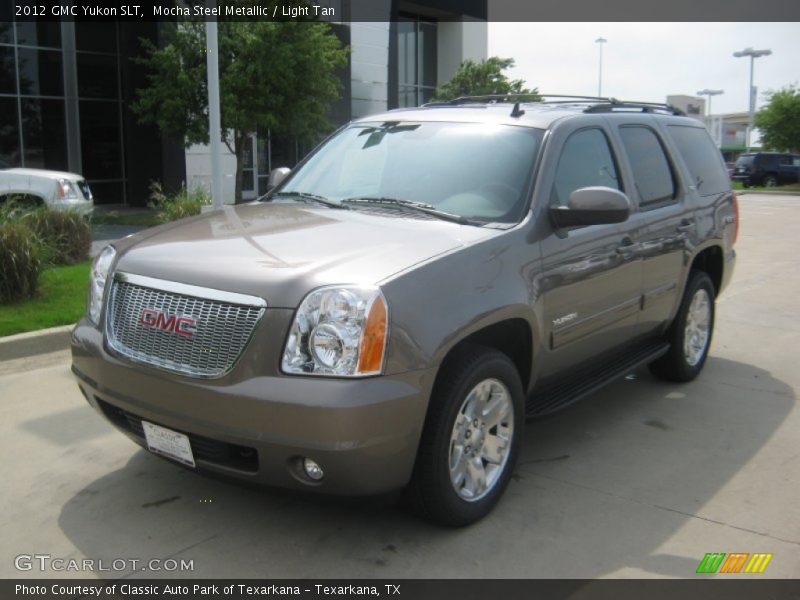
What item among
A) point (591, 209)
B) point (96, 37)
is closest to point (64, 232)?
point (591, 209)

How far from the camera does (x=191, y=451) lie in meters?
3.42

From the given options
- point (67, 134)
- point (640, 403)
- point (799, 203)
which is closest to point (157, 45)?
point (67, 134)

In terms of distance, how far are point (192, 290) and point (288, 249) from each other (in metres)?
0.46

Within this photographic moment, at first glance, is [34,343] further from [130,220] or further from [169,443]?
[130,220]

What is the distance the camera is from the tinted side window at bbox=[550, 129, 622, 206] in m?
4.46

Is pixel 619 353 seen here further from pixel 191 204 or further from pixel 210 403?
pixel 191 204

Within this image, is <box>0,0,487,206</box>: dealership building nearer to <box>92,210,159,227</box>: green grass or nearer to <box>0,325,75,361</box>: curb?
<box>92,210,159,227</box>: green grass

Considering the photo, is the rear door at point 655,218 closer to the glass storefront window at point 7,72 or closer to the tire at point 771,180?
the glass storefront window at point 7,72

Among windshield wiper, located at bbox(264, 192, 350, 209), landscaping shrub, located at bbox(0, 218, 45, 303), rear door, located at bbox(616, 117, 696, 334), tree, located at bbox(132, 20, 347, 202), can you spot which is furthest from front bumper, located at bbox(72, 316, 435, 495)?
tree, located at bbox(132, 20, 347, 202)

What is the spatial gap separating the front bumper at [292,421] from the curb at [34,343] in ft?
11.5

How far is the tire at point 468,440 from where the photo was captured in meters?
3.43

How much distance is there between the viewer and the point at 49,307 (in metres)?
7.57

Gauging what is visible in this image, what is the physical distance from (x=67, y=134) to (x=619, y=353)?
20489 millimetres

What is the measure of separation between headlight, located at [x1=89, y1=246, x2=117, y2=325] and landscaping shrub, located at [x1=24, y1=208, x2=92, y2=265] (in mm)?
5955
